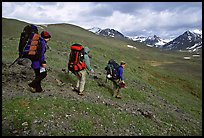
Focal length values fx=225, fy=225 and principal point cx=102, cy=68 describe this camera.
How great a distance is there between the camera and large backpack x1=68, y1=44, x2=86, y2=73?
536 inches

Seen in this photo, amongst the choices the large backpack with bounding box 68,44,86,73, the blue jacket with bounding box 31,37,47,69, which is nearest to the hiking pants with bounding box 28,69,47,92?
the blue jacket with bounding box 31,37,47,69

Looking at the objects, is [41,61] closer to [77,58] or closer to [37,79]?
[37,79]

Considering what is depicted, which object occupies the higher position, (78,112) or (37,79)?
(37,79)

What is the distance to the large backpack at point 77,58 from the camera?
44.7 ft

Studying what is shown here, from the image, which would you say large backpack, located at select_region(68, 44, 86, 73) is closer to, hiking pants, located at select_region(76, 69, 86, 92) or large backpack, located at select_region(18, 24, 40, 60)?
hiking pants, located at select_region(76, 69, 86, 92)

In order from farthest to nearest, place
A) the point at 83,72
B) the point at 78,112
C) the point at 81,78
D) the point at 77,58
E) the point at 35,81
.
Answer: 1. the point at 81,78
2. the point at 83,72
3. the point at 77,58
4. the point at 35,81
5. the point at 78,112

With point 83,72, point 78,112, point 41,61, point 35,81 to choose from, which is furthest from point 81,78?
point 41,61

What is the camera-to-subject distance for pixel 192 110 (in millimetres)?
23188

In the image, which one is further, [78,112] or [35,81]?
[35,81]


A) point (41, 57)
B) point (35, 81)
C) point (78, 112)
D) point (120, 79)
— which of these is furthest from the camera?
point (120, 79)

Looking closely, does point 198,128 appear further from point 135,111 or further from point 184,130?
point 135,111

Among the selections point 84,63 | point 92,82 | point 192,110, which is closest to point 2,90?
point 84,63

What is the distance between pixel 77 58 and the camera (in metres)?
13.8

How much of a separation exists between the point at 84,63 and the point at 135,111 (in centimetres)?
515
